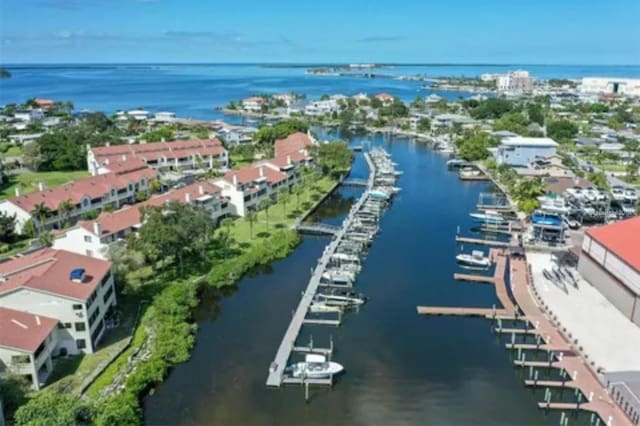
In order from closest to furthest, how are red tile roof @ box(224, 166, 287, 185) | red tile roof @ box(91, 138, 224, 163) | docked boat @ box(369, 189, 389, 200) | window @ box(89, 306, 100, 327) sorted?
window @ box(89, 306, 100, 327), red tile roof @ box(224, 166, 287, 185), docked boat @ box(369, 189, 389, 200), red tile roof @ box(91, 138, 224, 163)

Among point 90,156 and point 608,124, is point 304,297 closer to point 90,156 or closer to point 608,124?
point 90,156

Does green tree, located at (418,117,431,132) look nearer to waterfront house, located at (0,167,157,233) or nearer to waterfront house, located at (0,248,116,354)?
waterfront house, located at (0,167,157,233)

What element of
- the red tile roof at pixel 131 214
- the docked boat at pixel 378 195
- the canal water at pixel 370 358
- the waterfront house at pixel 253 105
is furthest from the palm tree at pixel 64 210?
the waterfront house at pixel 253 105

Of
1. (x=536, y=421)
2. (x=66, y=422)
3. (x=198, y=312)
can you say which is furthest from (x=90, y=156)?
(x=536, y=421)

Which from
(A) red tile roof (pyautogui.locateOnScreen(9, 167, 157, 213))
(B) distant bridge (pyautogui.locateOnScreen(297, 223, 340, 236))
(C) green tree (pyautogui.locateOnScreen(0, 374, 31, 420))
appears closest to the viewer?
(C) green tree (pyautogui.locateOnScreen(0, 374, 31, 420))

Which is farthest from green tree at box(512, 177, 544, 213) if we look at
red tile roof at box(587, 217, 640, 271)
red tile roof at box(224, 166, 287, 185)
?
red tile roof at box(224, 166, 287, 185)

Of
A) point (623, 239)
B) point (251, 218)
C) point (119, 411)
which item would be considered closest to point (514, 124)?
point (623, 239)

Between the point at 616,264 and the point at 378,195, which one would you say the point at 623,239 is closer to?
the point at 616,264
